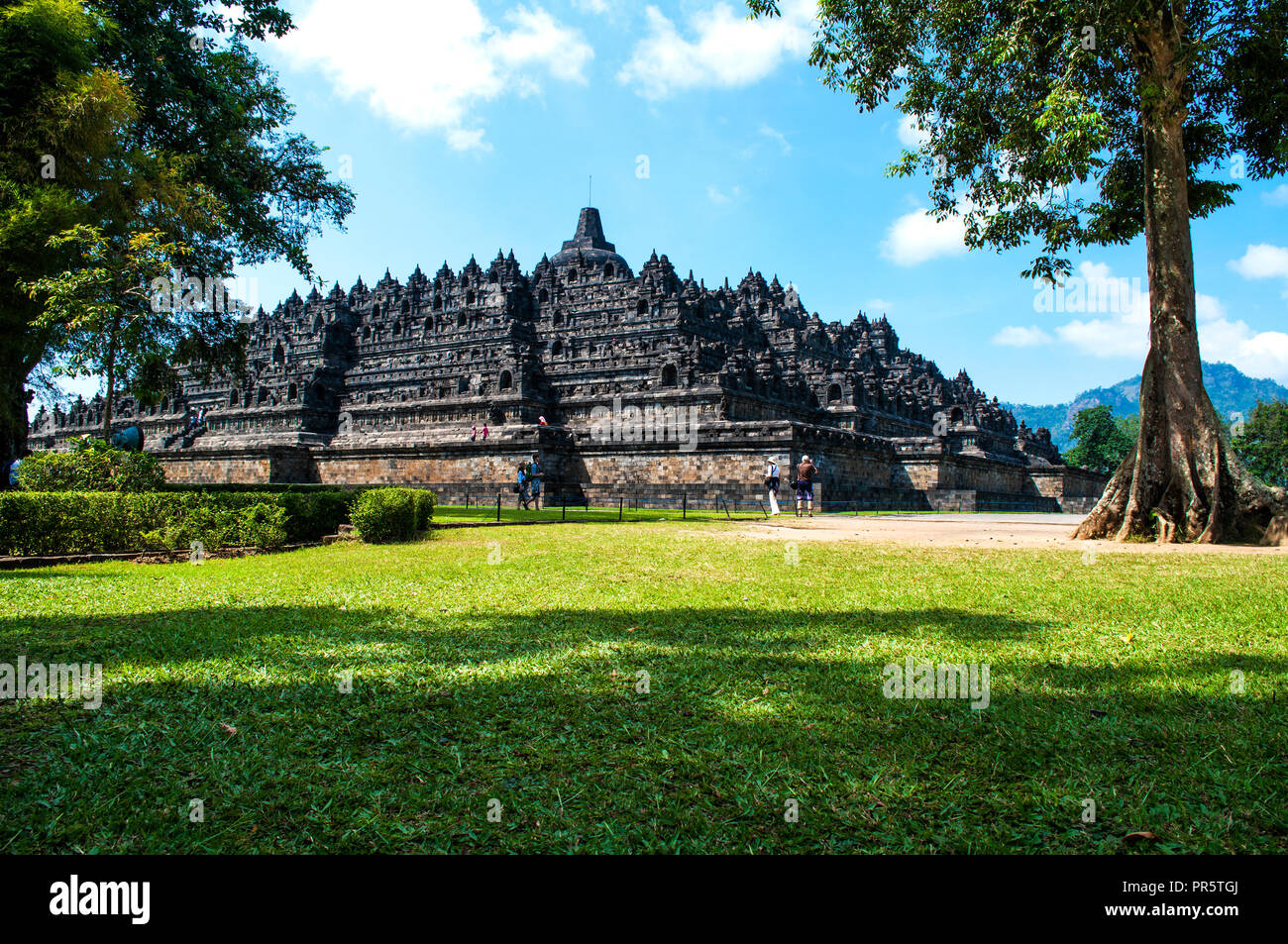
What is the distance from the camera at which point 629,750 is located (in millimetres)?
3477

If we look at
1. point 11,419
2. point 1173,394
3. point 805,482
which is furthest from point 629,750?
point 805,482

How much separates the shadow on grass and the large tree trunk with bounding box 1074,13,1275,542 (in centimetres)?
1157

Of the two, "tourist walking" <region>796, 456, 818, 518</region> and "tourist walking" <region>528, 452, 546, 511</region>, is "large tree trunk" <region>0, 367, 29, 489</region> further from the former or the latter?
"tourist walking" <region>796, 456, 818, 518</region>

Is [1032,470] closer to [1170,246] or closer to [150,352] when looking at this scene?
[1170,246]

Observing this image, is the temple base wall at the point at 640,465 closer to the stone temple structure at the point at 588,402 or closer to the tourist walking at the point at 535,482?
the stone temple structure at the point at 588,402

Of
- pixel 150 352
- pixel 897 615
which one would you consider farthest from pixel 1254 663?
pixel 150 352

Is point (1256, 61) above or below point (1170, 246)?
above

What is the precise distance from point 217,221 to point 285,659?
15.5 meters

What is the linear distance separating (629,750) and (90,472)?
596 inches

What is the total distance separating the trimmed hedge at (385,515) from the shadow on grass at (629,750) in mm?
8532

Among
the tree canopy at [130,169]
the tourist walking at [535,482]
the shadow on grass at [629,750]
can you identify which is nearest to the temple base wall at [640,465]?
the tourist walking at [535,482]

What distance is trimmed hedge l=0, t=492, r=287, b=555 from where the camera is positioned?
1130cm

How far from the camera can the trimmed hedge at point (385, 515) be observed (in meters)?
14.1

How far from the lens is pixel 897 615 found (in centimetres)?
655
